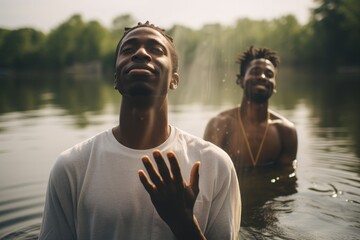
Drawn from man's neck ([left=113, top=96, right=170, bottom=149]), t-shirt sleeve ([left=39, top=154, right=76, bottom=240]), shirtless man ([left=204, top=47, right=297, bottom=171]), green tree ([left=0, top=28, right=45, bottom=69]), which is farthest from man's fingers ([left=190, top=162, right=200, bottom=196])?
green tree ([left=0, top=28, right=45, bottom=69])

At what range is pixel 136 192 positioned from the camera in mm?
2201

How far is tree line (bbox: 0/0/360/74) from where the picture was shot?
61625 mm

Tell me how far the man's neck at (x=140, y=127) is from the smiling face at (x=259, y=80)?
417cm

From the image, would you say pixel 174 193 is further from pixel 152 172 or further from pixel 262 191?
pixel 262 191

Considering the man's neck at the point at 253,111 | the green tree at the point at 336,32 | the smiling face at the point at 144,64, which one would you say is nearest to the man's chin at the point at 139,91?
the smiling face at the point at 144,64

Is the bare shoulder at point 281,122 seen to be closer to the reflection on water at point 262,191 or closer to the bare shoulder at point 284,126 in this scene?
the bare shoulder at point 284,126

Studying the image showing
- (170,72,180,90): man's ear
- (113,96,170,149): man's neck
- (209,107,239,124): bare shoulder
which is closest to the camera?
(113,96,170,149): man's neck

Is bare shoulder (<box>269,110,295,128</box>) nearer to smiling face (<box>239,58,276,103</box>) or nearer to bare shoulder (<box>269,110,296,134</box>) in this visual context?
bare shoulder (<box>269,110,296,134</box>)

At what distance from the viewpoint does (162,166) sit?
1.86 metres

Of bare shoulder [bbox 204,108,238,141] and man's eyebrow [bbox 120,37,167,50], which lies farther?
bare shoulder [bbox 204,108,238,141]

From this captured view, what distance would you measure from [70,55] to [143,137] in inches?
4074

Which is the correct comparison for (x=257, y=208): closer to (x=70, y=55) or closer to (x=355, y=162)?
(x=355, y=162)

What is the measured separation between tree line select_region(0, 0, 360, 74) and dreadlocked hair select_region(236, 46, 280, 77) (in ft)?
181

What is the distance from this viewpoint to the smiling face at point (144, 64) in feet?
7.26
